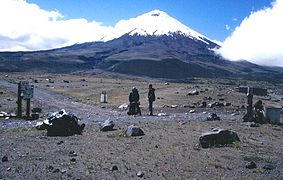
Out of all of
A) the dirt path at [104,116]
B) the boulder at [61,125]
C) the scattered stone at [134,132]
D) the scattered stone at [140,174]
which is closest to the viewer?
the scattered stone at [140,174]

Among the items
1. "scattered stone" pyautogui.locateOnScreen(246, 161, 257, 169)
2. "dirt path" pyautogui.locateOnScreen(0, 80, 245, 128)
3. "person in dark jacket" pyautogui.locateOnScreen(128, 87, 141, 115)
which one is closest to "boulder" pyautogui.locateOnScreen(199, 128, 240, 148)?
"scattered stone" pyautogui.locateOnScreen(246, 161, 257, 169)

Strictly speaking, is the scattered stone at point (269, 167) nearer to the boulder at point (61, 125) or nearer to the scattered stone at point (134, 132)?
the scattered stone at point (134, 132)

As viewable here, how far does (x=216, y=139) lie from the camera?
59.7ft

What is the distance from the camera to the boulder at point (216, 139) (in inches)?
705

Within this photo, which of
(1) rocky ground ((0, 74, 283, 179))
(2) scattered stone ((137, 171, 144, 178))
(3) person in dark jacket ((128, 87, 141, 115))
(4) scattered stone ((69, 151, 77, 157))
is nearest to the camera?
(2) scattered stone ((137, 171, 144, 178))

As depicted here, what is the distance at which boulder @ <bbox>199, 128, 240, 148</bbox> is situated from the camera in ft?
58.7

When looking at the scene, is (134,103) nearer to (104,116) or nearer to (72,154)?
(104,116)

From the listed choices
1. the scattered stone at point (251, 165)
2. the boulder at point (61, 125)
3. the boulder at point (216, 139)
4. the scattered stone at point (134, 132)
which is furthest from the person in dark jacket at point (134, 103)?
the scattered stone at point (251, 165)

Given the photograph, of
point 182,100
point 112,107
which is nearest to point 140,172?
point 112,107

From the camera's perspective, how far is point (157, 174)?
1361 centimetres

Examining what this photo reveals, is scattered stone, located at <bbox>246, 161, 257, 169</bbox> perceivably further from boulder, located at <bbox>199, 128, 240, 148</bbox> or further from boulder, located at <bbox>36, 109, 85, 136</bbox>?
boulder, located at <bbox>36, 109, 85, 136</bbox>

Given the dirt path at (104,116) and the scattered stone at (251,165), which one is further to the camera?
the dirt path at (104,116)

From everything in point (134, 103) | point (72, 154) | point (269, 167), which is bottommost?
point (72, 154)

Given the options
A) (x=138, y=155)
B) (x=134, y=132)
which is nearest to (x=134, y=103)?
(x=134, y=132)
